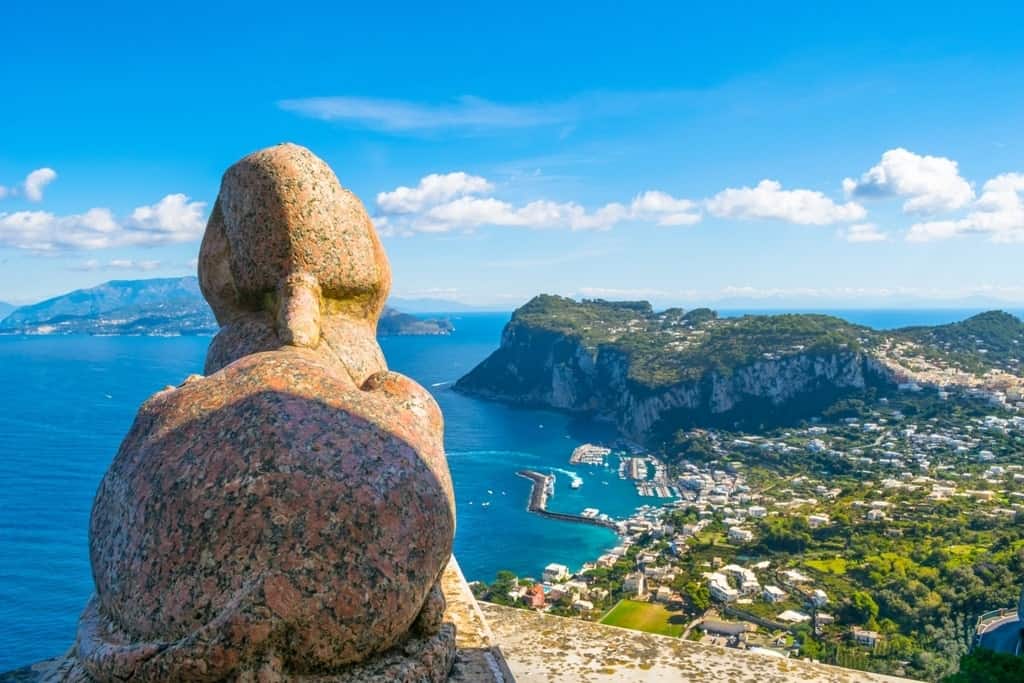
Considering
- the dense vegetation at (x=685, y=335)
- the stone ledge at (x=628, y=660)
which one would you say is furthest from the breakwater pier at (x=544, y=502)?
the stone ledge at (x=628, y=660)

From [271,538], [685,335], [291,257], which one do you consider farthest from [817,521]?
[685,335]

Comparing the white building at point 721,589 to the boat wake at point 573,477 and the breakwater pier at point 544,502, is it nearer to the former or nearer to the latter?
the breakwater pier at point 544,502

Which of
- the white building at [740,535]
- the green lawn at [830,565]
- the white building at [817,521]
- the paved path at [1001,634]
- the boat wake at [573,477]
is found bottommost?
the boat wake at [573,477]

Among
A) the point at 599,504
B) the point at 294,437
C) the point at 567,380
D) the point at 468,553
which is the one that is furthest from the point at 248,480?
the point at 567,380

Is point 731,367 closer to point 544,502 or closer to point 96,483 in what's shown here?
point 544,502

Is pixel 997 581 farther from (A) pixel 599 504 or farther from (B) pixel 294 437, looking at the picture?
(B) pixel 294 437

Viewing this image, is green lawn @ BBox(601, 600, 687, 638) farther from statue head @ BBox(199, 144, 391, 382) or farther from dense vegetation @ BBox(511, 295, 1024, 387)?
dense vegetation @ BBox(511, 295, 1024, 387)
